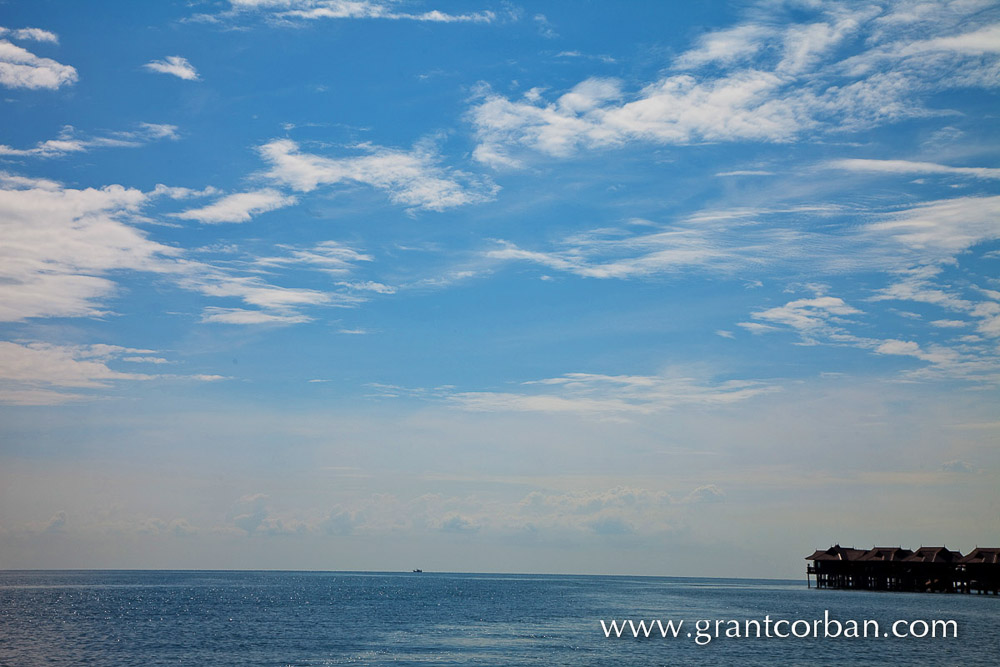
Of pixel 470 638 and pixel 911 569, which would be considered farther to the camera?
pixel 911 569

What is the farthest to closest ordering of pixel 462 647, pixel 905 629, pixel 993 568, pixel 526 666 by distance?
pixel 993 568 < pixel 905 629 < pixel 462 647 < pixel 526 666

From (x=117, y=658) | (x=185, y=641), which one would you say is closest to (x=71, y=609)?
(x=185, y=641)

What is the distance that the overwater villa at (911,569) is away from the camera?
105 m

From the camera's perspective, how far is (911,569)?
11094cm

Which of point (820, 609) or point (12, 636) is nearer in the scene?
point (12, 636)

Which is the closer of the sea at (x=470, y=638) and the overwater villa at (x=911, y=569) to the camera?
the sea at (x=470, y=638)

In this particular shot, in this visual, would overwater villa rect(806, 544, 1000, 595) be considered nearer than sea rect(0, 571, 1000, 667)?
No

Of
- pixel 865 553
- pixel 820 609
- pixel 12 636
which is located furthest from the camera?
pixel 865 553

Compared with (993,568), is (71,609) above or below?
below

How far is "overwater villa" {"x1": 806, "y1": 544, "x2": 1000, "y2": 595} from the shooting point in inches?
4129

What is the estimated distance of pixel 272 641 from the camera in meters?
59.2

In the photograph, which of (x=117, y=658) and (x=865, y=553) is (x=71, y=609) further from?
(x=865, y=553)

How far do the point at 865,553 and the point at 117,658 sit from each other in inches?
3989

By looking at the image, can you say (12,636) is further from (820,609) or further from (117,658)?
(820,609)
